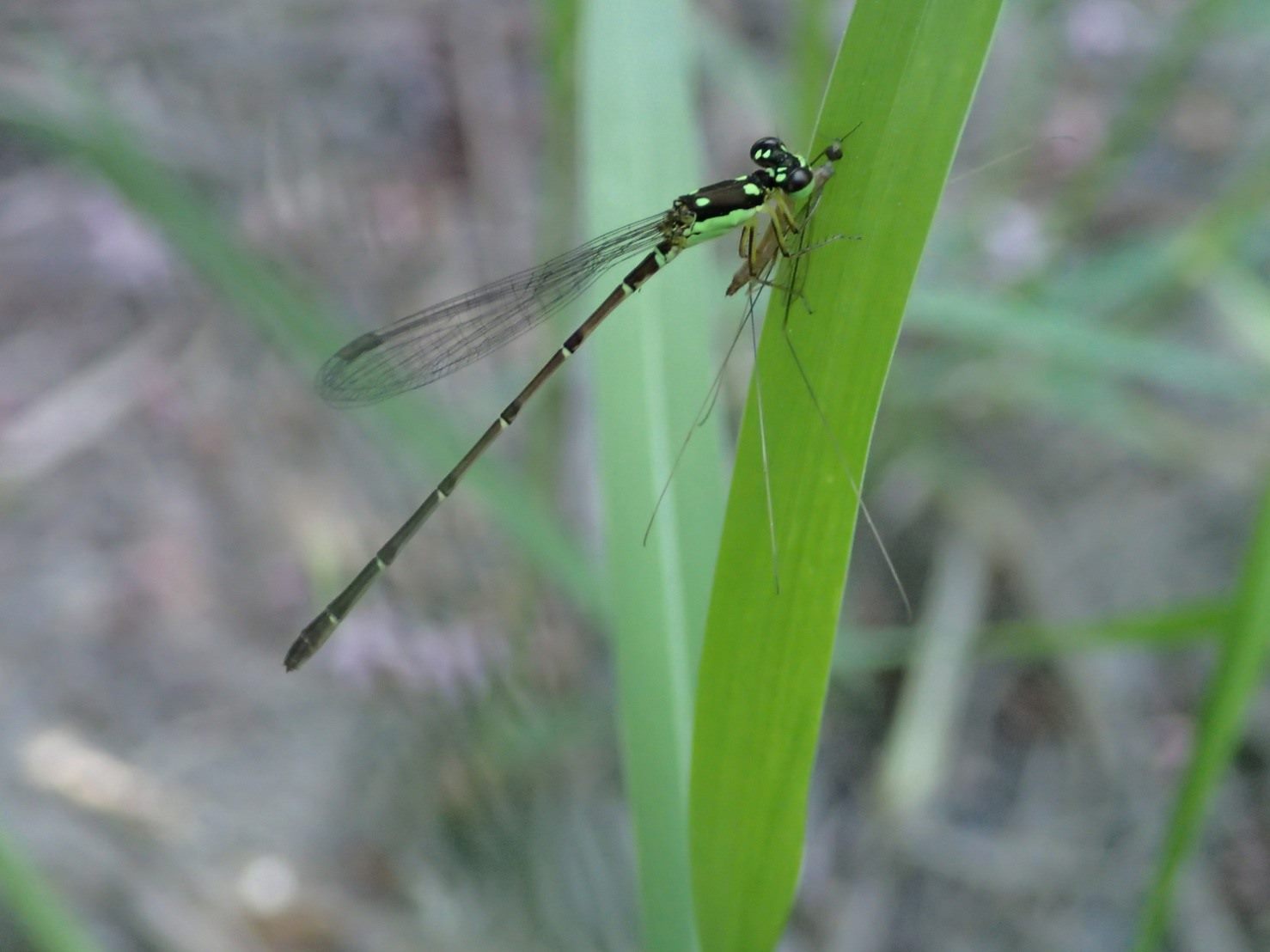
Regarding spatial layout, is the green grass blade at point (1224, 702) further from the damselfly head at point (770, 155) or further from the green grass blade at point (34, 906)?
the green grass blade at point (34, 906)

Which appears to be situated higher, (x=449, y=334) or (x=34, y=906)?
(x=449, y=334)

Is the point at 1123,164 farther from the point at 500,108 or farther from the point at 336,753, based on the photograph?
the point at 336,753

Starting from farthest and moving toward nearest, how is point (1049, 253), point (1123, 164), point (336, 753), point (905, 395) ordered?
point (1123, 164) < point (1049, 253) < point (905, 395) < point (336, 753)

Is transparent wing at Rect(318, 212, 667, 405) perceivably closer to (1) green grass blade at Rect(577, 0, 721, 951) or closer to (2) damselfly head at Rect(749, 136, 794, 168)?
(1) green grass blade at Rect(577, 0, 721, 951)

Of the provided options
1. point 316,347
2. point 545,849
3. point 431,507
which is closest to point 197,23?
point 316,347

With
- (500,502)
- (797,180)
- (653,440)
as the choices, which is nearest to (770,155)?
(797,180)

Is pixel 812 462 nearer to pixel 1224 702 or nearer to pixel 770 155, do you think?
pixel 1224 702
